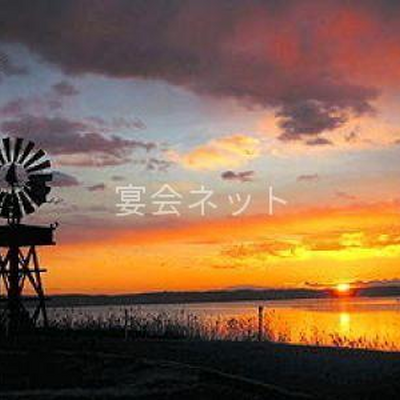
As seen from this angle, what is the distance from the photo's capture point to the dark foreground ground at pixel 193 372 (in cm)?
1775

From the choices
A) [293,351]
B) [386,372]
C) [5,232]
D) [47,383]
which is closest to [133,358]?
[47,383]

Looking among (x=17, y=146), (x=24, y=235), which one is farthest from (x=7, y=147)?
(x=24, y=235)

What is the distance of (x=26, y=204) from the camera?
3947cm

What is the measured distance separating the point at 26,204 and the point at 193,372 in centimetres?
2115

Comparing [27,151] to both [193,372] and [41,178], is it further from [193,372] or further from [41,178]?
[193,372]

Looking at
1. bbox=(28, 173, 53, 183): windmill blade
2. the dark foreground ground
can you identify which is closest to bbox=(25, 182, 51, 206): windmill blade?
bbox=(28, 173, 53, 183): windmill blade

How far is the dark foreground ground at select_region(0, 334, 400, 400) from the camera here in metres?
17.8

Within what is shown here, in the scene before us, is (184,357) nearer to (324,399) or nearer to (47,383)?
(47,383)

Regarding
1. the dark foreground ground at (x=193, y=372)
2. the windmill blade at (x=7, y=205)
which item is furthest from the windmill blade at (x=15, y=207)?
the dark foreground ground at (x=193, y=372)

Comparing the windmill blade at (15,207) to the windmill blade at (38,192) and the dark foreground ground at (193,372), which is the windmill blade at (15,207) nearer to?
the windmill blade at (38,192)

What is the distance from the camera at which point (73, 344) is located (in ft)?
97.5

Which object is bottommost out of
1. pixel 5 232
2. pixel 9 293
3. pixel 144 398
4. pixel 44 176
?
pixel 144 398

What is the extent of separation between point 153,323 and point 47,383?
20784mm

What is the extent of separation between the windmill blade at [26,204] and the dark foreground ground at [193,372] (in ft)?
37.2
